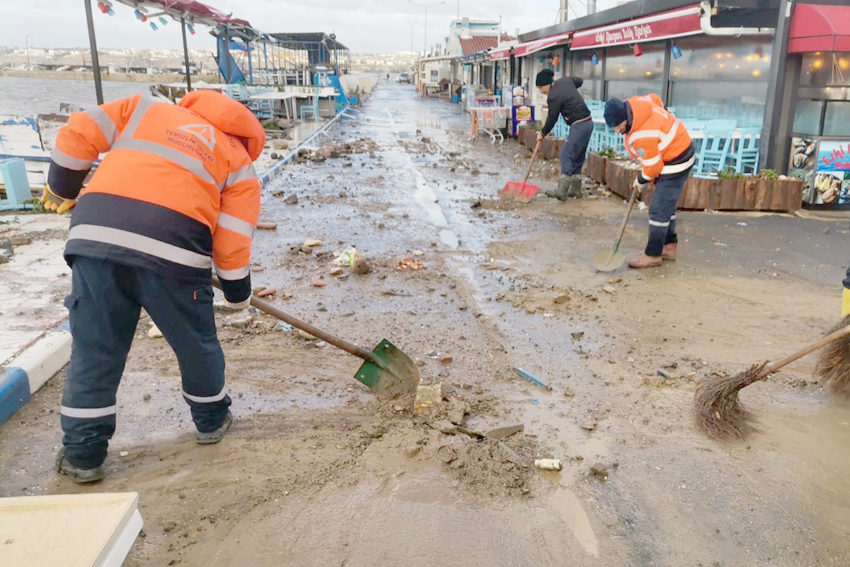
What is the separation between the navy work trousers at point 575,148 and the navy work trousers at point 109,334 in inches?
298

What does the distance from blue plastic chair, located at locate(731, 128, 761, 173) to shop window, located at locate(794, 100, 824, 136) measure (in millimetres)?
545

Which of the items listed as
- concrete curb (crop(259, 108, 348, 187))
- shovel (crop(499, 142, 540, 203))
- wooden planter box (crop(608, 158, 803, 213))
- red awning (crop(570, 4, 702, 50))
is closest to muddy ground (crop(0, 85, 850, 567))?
wooden planter box (crop(608, 158, 803, 213))

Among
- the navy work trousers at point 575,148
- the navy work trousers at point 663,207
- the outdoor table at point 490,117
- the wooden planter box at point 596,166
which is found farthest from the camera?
the outdoor table at point 490,117

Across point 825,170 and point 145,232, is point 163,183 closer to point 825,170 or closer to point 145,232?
point 145,232

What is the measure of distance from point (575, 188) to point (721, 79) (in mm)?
3202

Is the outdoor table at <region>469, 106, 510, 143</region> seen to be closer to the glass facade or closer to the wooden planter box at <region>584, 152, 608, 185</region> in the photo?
the wooden planter box at <region>584, 152, 608, 185</region>

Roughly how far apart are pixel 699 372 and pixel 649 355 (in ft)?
1.16

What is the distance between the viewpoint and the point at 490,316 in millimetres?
4984

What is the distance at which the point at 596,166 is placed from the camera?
36.3 feet

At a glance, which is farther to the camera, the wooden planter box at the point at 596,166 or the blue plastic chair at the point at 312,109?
the blue plastic chair at the point at 312,109

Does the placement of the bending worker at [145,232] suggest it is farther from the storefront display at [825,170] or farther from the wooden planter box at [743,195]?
the storefront display at [825,170]

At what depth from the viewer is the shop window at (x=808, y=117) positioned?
8570mm

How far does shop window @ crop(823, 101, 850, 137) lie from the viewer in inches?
334

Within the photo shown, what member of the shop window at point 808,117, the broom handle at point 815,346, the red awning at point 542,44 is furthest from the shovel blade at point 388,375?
the red awning at point 542,44
